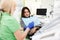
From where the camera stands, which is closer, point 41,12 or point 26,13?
point 26,13

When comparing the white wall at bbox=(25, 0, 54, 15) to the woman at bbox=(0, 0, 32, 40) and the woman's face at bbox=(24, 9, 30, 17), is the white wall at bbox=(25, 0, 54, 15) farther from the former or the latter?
the woman at bbox=(0, 0, 32, 40)

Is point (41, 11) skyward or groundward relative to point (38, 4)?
groundward

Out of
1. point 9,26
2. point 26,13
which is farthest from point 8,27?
point 26,13

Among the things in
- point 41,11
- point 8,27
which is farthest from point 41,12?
point 8,27

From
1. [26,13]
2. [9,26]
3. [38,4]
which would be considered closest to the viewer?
[9,26]

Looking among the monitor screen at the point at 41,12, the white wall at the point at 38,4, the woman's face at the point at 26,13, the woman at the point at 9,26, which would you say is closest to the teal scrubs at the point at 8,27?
the woman at the point at 9,26

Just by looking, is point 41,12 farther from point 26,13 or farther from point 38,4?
point 26,13

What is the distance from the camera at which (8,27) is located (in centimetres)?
156

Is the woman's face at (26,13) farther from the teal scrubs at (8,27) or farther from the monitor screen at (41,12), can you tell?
the teal scrubs at (8,27)

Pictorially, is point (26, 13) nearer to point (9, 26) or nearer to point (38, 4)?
point (38, 4)

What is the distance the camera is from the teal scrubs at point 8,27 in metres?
1.54

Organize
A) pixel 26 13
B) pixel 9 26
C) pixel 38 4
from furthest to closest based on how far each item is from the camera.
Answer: pixel 38 4 → pixel 26 13 → pixel 9 26

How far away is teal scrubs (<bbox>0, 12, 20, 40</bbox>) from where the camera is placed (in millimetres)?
1541

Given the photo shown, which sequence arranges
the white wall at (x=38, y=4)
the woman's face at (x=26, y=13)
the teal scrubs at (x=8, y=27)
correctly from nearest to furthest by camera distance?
1. the teal scrubs at (x=8, y=27)
2. the woman's face at (x=26, y=13)
3. the white wall at (x=38, y=4)
